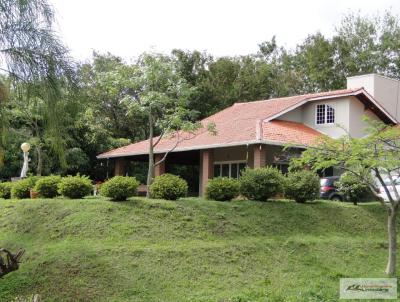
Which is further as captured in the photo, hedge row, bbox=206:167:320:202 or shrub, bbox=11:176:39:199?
shrub, bbox=11:176:39:199

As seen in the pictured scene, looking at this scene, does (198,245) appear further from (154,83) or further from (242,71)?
(242,71)

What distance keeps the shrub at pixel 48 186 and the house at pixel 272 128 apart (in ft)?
19.4

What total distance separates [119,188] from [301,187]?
5960mm

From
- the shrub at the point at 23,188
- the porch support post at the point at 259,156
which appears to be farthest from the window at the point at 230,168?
the shrub at the point at 23,188

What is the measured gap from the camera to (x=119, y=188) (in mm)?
15367

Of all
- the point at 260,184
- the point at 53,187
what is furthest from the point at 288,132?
the point at 53,187

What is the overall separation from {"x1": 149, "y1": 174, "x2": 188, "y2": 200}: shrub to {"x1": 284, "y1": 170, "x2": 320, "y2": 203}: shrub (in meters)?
3.57

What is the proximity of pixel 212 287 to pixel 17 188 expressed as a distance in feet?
34.3

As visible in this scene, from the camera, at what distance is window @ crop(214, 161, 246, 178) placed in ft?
82.0

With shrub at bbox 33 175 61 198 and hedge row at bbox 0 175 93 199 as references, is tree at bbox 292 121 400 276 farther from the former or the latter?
shrub at bbox 33 175 61 198

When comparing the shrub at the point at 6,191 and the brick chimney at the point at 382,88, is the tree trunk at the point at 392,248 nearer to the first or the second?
the shrub at the point at 6,191

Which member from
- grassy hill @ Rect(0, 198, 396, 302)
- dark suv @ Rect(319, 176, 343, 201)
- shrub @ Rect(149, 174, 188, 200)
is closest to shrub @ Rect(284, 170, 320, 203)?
grassy hill @ Rect(0, 198, 396, 302)

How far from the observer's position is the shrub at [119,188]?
1534 cm

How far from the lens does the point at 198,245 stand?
521 inches
